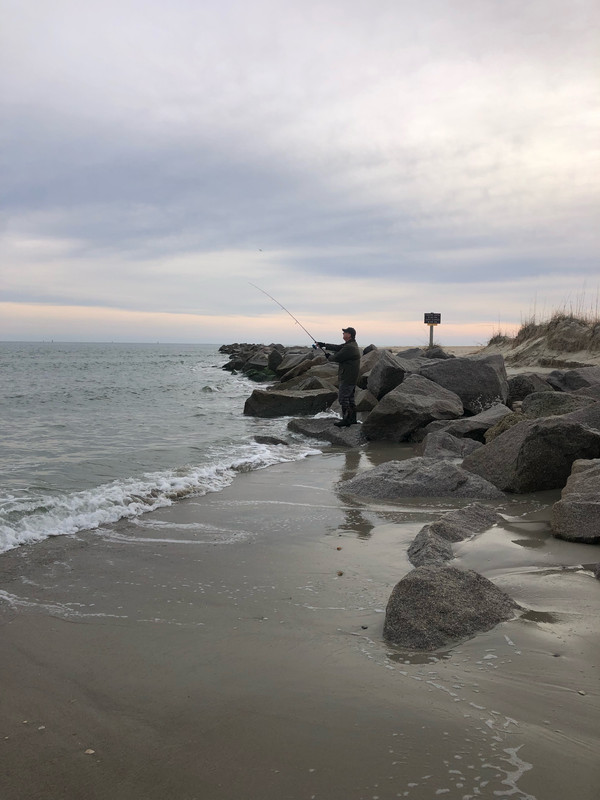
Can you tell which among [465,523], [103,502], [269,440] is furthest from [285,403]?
[465,523]

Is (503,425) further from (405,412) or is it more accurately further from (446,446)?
(405,412)

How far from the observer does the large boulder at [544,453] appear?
6.11 m

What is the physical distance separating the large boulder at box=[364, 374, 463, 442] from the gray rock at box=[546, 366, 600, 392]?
11.1 ft

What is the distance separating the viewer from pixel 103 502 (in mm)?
5973

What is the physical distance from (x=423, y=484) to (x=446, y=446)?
2.12 metres

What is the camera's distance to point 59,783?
2016 mm

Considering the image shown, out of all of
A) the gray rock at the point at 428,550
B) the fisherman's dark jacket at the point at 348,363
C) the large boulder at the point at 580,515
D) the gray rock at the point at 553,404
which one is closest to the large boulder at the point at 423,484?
the large boulder at the point at 580,515

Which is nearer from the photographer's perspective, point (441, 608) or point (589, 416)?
point (441, 608)

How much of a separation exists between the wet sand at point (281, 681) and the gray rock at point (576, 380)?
352 inches

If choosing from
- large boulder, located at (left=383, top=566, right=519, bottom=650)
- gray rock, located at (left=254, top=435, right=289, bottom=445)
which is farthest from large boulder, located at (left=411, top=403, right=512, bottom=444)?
large boulder, located at (left=383, top=566, right=519, bottom=650)

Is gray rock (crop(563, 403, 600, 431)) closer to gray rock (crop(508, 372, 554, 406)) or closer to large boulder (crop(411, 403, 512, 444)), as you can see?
large boulder (crop(411, 403, 512, 444))

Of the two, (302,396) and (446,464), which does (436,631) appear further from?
(302,396)

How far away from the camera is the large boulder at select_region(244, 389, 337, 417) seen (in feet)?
45.3

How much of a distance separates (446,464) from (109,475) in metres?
3.99
